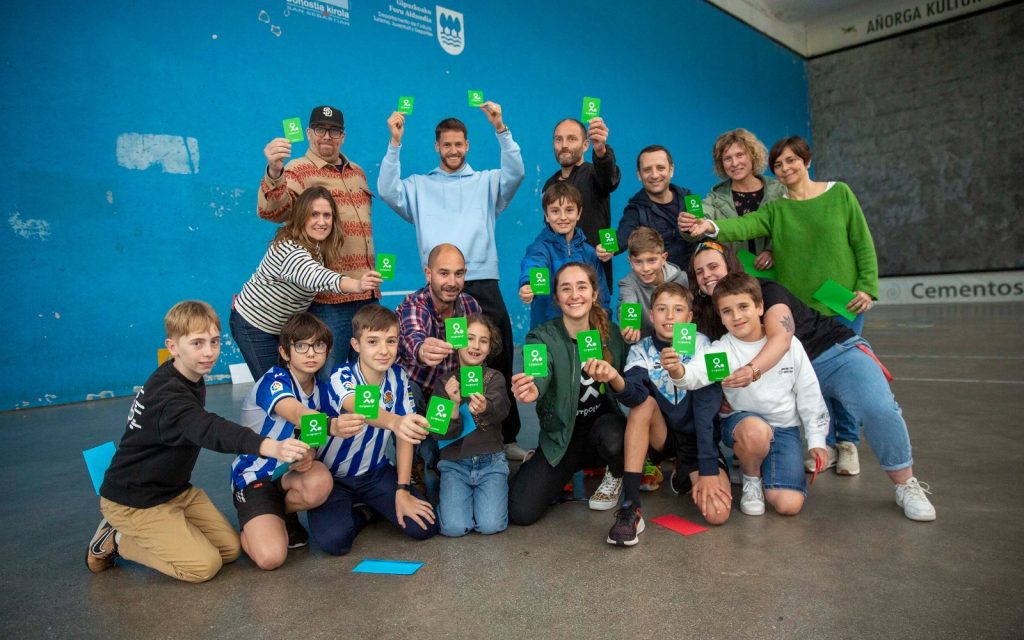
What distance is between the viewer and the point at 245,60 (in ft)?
18.3

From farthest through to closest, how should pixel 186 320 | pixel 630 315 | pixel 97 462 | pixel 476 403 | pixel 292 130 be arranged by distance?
pixel 292 130, pixel 630 315, pixel 476 403, pixel 97 462, pixel 186 320

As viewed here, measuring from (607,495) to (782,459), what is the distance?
0.62 meters

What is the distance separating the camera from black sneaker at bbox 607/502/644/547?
2006mm

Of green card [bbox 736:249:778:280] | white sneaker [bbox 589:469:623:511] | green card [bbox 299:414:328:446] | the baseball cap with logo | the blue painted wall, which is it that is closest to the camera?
green card [bbox 299:414:328:446]

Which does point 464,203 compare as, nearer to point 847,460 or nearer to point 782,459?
point 782,459

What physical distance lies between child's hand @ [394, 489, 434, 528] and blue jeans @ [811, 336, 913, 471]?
149 centimetres

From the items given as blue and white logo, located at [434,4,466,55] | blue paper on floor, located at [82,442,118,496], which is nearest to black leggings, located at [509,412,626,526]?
blue paper on floor, located at [82,442,118,496]

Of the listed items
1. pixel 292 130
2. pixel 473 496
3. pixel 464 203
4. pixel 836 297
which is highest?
pixel 292 130

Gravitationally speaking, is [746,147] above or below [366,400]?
above

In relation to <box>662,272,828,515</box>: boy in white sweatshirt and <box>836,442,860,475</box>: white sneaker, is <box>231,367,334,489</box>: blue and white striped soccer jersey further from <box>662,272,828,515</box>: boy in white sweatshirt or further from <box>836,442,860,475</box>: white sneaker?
<box>836,442,860,475</box>: white sneaker

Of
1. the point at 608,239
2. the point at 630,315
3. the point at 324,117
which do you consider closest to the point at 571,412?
the point at 630,315

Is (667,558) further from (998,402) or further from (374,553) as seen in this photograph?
(998,402)

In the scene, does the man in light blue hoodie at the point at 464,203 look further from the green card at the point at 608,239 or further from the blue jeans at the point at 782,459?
the blue jeans at the point at 782,459

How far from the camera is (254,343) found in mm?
2598
